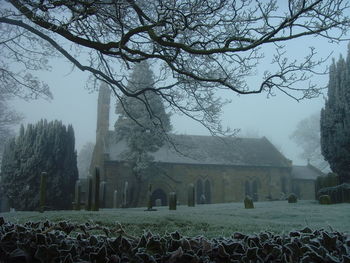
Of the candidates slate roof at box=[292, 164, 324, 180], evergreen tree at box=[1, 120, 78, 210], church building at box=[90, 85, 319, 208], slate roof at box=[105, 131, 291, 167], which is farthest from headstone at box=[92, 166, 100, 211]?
slate roof at box=[292, 164, 324, 180]

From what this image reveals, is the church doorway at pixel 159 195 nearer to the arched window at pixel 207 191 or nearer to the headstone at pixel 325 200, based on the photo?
the arched window at pixel 207 191

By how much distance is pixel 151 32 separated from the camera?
6445mm

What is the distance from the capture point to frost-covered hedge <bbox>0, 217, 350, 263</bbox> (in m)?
2.55

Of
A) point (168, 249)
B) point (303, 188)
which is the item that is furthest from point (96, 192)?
point (303, 188)

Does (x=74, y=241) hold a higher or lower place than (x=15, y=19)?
lower

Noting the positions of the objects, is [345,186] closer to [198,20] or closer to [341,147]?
[341,147]

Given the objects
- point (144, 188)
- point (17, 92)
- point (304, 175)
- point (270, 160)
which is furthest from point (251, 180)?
point (17, 92)

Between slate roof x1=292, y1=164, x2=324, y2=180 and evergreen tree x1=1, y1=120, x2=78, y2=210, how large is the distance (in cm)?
2551

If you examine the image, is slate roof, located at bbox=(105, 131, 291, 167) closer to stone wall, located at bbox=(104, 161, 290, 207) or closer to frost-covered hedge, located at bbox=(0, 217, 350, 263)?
stone wall, located at bbox=(104, 161, 290, 207)

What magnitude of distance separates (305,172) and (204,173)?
1266 centimetres

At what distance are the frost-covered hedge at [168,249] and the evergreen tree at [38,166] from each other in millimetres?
20110

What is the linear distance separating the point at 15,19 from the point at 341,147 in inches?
652

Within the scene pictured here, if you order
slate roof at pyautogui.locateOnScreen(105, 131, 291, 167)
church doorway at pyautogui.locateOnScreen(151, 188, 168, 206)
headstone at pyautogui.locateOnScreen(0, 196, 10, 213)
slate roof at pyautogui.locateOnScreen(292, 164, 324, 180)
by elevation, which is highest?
slate roof at pyautogui.locateOnScreen(105, 131, 291, 167)

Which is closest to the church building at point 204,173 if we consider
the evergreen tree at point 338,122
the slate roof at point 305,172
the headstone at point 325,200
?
the slate roof at point 305,172
